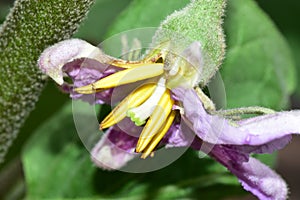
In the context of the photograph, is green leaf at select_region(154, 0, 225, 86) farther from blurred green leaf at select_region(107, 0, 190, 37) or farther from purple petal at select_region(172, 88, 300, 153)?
blurred green leaf at select_region(107, 0, 190, 37)

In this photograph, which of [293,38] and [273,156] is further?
[293,38]

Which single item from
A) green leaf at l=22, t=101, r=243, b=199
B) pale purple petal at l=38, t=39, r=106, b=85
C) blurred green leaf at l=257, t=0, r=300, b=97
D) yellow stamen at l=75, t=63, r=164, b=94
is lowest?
blurred green leaf at l=257, t=0, r=300, b=97

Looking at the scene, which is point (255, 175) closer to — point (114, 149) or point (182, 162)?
point (114, 149)

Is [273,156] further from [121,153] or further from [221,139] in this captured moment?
[221,139]

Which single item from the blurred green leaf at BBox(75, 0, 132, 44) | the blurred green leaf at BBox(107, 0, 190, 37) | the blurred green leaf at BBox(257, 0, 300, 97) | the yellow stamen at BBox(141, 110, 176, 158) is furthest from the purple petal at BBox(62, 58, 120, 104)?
the blurred green leaf at BBox(257, 0, 300, 97)

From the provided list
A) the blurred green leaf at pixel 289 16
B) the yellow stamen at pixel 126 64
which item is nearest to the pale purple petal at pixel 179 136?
the yellow stamen at pixel 126 64

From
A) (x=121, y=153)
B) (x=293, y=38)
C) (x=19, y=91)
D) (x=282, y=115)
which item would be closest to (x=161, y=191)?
(x=121, y=153)
